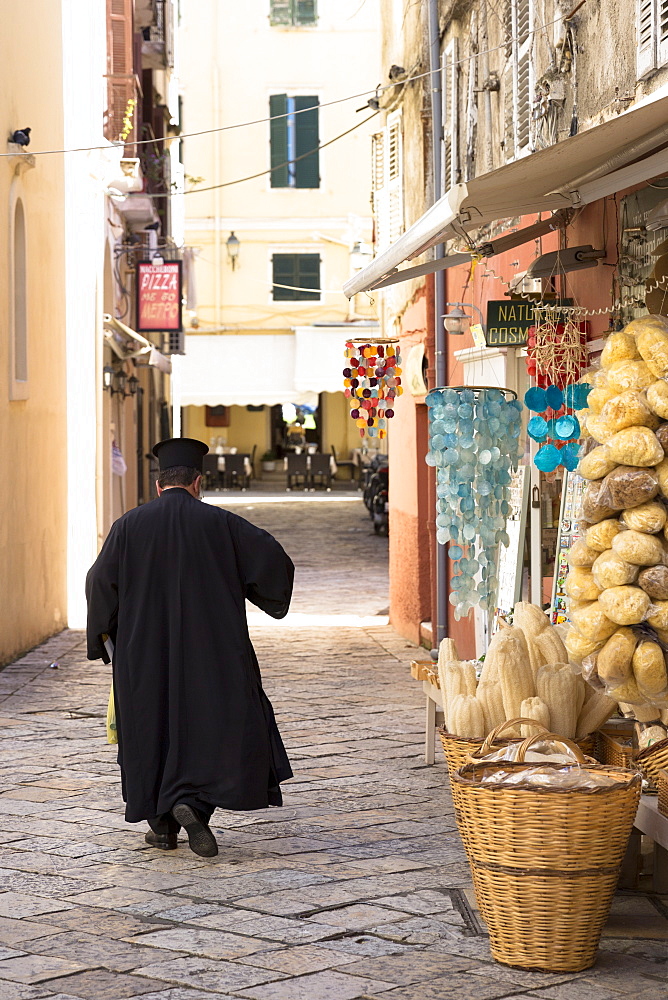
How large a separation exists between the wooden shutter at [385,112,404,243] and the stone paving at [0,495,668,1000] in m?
5.92

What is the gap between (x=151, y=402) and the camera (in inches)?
975

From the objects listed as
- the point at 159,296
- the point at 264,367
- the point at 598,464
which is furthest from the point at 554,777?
the point at 264,367

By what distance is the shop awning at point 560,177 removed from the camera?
16.1 ft

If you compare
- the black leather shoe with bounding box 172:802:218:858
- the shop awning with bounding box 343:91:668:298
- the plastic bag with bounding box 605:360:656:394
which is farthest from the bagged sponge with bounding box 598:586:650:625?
the black leather shoe with bounding box 172:802:218:858

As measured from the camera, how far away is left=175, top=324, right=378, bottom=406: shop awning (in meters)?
29.9

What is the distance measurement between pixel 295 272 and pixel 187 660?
89.5ft

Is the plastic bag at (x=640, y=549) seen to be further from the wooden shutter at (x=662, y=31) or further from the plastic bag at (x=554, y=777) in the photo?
the wooden shutter at (x=662, y=31)

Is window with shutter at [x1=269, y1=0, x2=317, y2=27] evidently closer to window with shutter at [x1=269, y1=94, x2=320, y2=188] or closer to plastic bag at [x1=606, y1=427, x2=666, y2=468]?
window with shutter at [x1=269, y1=94, x2=320, y2=188]

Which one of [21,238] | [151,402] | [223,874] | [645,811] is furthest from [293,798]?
[151,402]

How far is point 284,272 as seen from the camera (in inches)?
1277

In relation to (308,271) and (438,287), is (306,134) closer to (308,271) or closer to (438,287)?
(308,271)

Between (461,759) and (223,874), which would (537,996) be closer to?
(461,759)

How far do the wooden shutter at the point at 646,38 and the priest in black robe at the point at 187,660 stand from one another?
8.35 feet

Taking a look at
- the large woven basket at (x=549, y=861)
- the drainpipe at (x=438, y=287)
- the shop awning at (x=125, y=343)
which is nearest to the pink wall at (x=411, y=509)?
the drainpipe at (x=438, y=287)
